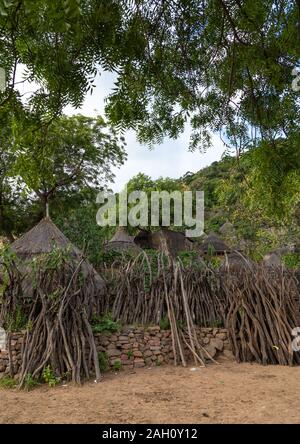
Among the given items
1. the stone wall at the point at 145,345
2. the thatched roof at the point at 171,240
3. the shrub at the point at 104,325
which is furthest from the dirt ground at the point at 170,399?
the thatched roof at the point at 171,240

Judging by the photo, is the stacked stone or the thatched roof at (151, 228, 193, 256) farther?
the thatched roof at (151, 228, 193, 256)

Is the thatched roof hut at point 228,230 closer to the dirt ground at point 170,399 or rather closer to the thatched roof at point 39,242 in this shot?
the thatched roof at point 39,242

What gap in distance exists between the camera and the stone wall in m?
6.48

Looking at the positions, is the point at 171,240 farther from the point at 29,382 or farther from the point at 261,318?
the point at 29,382

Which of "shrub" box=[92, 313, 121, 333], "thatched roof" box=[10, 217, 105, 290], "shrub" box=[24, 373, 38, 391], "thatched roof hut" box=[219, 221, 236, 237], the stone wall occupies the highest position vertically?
"thatched roof hut" box=[219, 221, 236, 237]

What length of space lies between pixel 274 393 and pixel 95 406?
6.52 feet

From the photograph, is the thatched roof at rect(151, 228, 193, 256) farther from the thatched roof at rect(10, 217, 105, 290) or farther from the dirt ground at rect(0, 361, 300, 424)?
the dirt ground at rect(0, 361, 300, 424)

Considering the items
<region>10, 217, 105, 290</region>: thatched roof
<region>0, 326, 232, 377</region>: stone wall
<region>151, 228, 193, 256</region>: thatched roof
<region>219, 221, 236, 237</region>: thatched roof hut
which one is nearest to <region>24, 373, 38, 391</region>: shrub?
<region>0, 326, 232, 377</region>: stone wall

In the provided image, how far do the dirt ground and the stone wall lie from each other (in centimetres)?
29

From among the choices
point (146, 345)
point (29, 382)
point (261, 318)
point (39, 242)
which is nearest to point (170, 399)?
point (29, 382)

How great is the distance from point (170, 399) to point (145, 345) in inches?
78.9

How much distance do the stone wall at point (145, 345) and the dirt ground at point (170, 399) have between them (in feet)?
0.96

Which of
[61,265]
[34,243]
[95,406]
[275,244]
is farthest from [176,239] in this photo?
[95,406]
